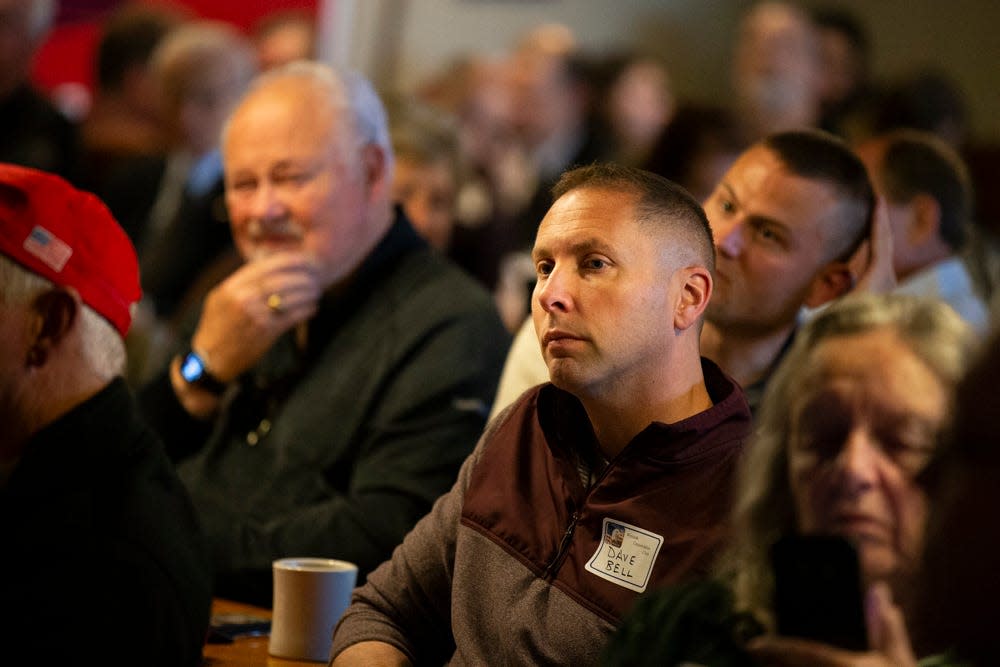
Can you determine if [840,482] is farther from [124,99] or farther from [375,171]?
[124,99]

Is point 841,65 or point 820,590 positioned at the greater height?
point 820,590

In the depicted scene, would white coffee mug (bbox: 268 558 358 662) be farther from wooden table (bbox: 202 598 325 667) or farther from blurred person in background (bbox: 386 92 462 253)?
blurred person in background (bbox: 386 92 462 253)

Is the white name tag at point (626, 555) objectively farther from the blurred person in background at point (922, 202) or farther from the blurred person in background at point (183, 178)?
the blurred person in background at point (183, 178)

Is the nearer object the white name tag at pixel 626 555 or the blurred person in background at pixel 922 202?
the white name tag at pixel 626 555

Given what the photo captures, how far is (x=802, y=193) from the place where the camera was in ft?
8.65

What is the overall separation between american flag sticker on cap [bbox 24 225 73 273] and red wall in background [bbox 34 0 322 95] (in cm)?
615

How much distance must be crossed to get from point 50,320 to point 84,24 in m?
6.72

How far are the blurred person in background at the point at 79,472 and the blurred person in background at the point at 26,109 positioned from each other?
10.6 feet

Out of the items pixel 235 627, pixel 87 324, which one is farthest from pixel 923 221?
pixel 87 324

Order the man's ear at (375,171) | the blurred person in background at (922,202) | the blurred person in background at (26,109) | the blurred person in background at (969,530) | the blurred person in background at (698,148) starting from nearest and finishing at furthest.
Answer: the blurred person in background at (969,530)
the man's ear at (375,171)
the blurred person in background at (922,202)
the blurred person in background at (698,148)
the blurred person in background at (26,109)

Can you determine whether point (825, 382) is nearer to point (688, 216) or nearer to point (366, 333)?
point (688, 216)

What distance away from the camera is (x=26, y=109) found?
514 centimetres

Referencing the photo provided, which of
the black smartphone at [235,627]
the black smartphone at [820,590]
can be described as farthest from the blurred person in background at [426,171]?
the black smartphone at [820,590]

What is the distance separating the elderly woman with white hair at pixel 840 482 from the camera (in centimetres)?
136
